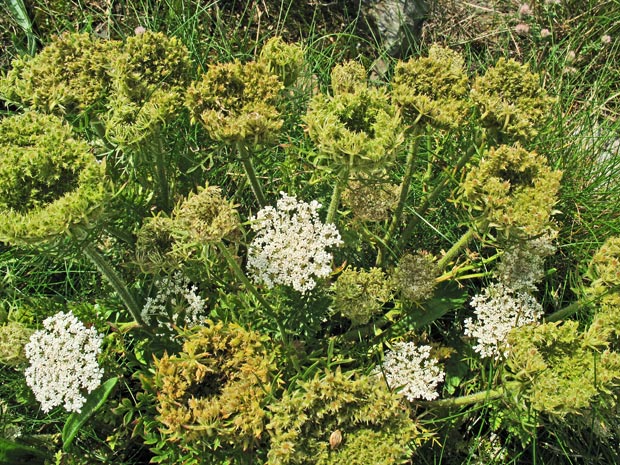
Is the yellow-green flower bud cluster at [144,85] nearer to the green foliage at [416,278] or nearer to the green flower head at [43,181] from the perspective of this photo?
the green flower head at [43,181]

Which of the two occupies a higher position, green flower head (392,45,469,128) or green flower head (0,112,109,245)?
green flower head (392,45,469,128)

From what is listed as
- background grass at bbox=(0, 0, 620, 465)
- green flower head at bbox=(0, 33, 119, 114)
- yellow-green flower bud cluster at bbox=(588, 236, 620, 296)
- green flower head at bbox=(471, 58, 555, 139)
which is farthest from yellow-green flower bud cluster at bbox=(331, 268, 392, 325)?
green flower head at bbox=(0, 33, 119, 114)

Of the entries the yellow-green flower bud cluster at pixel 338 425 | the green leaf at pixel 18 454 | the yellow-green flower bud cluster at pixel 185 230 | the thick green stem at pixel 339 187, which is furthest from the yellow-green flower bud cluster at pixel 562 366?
the green leaf at pixel 18 454

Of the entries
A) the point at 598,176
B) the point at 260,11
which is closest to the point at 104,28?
the point at 260,11

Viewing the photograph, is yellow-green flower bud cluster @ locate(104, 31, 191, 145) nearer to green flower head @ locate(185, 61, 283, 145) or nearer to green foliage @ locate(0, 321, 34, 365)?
green flower head @ locate(185, 61, 283, 145)

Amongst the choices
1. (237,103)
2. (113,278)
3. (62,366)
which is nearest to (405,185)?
(237,103)

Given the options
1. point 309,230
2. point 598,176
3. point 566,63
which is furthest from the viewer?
point 566,63

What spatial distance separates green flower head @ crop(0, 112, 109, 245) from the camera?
2721 mm

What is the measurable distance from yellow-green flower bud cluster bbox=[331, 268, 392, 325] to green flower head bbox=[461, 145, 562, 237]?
64 centimetres

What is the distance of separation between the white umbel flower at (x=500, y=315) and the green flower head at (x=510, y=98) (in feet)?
3.28

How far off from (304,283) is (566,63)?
3.75 metres

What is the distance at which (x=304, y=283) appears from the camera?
3295mm

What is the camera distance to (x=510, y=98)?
3324 mm

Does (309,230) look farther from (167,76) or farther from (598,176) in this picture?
(598,176)
